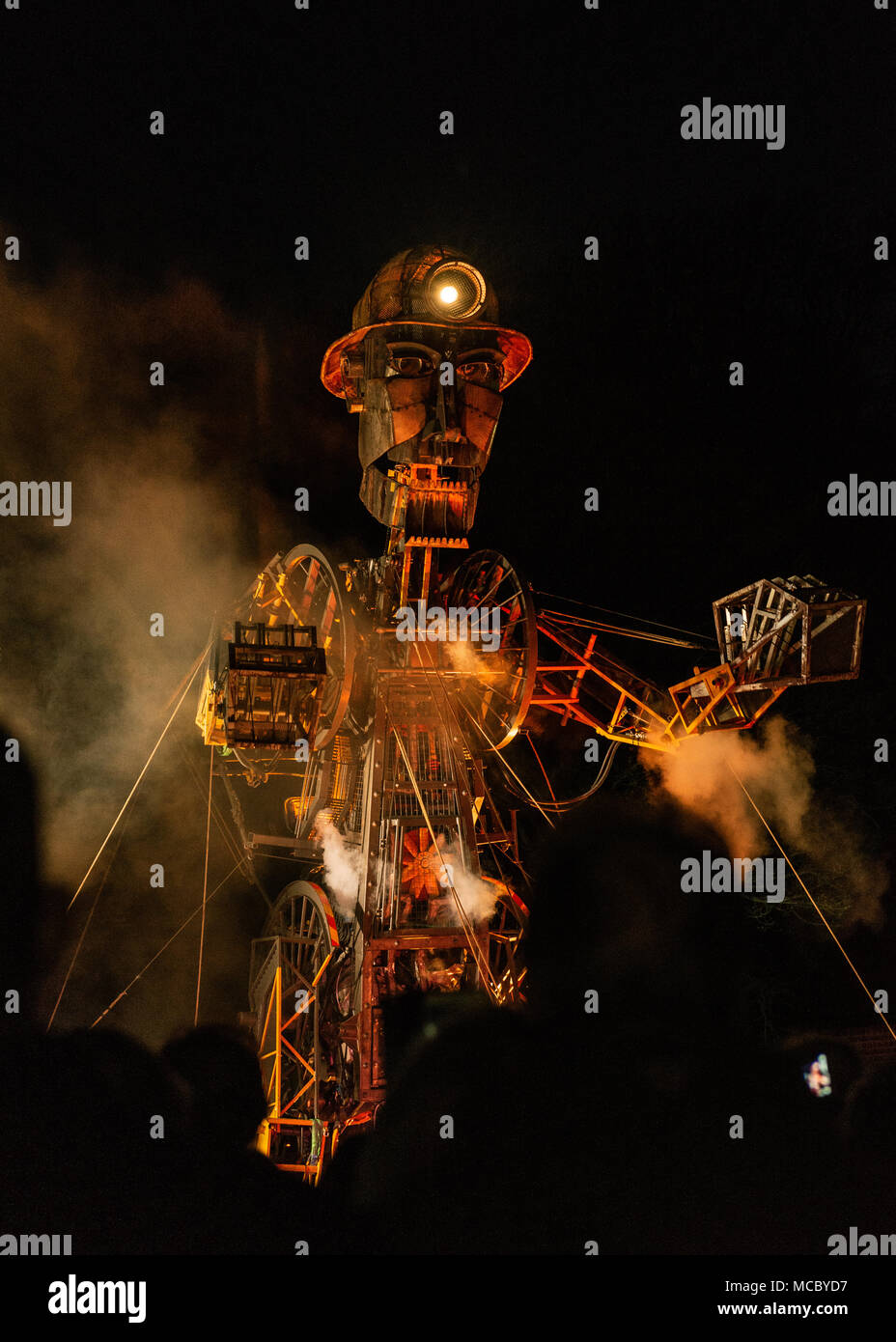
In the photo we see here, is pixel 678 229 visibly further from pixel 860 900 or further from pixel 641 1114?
pixel 641 1114

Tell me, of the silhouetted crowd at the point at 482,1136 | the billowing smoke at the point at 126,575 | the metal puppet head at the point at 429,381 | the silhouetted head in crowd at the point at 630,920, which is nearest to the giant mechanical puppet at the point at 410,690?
the metal puppet head at the point at 429,381

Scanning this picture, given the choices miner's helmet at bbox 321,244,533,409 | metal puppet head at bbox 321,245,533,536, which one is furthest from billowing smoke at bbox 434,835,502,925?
miner's helmet at bbox 321,244,533,409

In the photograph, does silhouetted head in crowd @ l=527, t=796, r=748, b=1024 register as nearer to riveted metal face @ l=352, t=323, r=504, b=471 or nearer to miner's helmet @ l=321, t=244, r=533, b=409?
riveted metal face @ l=352, t=323, r=504, b=471

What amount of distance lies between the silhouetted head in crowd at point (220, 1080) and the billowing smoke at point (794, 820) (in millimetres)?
5859

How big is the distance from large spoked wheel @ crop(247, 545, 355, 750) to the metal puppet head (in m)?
0.84

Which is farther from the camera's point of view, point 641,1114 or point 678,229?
point 678,229

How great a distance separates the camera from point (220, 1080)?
10.1 meters

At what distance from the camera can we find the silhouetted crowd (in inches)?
367

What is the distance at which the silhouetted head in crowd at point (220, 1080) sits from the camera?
975 cm

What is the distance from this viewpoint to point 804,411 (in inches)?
494

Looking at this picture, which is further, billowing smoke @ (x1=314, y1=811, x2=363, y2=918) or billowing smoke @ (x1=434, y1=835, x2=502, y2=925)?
billowing smoke @ (x1=314, y1=811, x2=363, y2=918)

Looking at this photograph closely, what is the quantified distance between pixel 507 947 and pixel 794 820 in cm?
537
